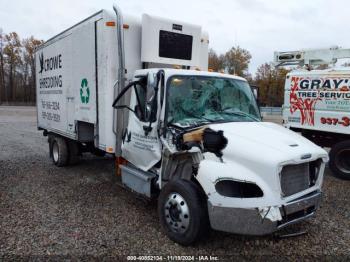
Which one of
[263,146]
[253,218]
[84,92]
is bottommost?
[253,218]

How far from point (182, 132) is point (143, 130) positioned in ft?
2.87

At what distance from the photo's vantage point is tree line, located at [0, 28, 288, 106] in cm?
4903

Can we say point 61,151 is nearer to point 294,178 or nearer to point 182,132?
point 182,132

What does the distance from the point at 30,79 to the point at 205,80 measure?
66594 millimetres

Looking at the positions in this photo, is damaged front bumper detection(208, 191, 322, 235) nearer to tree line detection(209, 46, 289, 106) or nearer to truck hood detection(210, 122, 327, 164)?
truck hood detection(210, 122, 327, 164)

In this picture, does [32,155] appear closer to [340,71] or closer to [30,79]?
[340,71]

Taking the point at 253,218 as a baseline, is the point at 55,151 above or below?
below

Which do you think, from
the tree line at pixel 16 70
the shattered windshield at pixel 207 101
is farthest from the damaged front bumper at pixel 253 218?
the tree line at pixel 16 70

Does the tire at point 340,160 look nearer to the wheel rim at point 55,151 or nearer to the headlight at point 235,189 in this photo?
the headlight at point 235,189

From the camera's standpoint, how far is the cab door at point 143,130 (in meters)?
4.75

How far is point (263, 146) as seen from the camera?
12.7ft

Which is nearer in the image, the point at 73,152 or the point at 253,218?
the point at 253,218

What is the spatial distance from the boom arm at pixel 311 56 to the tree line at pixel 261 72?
115ft

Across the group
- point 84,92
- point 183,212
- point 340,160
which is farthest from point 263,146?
point 340,160
